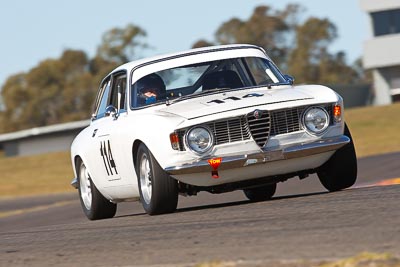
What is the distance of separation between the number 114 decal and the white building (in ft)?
162

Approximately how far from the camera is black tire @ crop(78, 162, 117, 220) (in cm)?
1238

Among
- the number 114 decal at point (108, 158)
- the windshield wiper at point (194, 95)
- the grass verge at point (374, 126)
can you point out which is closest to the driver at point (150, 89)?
the windshield wiper at point (194, 95)

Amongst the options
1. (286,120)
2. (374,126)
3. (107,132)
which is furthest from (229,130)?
(374,126)

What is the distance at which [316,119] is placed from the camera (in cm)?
1022

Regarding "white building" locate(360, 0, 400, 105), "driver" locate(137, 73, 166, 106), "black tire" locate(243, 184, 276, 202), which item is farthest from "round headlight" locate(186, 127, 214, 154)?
"white building" locate(360, 0, 400, 105)

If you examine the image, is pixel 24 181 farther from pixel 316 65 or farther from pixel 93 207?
pixel 316 65

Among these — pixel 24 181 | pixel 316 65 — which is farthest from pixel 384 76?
pixel 316 65

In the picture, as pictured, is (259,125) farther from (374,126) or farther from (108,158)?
(374,126)

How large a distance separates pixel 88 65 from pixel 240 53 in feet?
308

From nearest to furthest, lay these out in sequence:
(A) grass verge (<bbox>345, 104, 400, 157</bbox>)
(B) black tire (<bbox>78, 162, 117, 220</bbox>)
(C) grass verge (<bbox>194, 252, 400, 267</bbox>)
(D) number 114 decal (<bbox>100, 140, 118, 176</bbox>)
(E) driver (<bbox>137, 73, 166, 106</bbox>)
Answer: (C) grass verge (<bbox>194, 252, 400, 267</bbox>) → (E) driver (<bbox>137, 73, 166, 106</bbox>) → (D) number 114 decal (<bbox>100, 140, 118, 176</bbox>) → (B) black tire (<bbox>78, 162, 117, 220</bbox>) → (A) grass verge (<bbox>345, 104, 400, 157</bbox>)

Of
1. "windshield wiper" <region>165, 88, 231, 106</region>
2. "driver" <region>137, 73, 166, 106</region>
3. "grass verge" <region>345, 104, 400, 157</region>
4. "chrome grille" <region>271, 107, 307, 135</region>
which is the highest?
"driver" <region>137, 73, 166, 106</region>

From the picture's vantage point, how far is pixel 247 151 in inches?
392

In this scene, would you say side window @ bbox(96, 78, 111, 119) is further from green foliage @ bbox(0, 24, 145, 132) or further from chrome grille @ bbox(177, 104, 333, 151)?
green foliage @ bbox(0, 24, 145, 132)

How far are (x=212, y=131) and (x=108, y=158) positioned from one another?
6.13 ft
